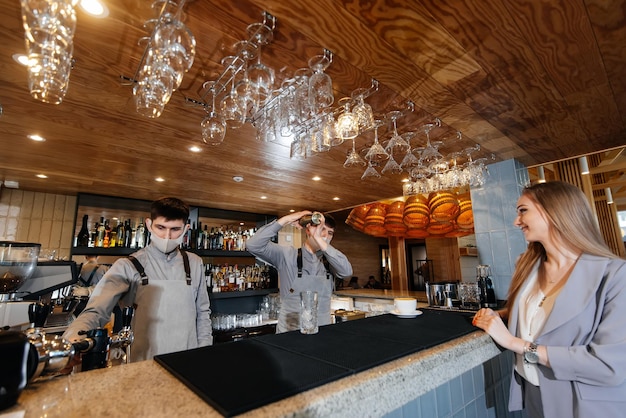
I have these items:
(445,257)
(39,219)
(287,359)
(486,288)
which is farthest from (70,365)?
(445,257)

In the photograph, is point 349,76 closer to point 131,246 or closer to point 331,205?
point 331,205

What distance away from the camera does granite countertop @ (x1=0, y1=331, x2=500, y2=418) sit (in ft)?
2.00

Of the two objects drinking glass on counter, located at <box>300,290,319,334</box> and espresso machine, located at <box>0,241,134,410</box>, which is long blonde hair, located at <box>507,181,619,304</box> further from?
espresso machine, located at <box>0,241,134,410</box>

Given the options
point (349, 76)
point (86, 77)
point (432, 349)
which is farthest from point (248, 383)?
point (86, 77)

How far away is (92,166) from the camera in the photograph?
2668 millimetres

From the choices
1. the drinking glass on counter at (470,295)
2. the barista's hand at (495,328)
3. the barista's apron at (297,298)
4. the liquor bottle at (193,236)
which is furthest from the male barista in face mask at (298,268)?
the liquor bottle at (193,236)

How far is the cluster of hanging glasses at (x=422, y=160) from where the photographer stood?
200 cm

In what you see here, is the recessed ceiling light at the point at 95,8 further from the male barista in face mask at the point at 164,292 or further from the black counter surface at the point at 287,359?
the black counter surface at the point at 287,359

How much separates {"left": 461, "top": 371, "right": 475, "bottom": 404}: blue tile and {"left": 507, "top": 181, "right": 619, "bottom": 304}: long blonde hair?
0.47 m

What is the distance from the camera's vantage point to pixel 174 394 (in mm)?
692

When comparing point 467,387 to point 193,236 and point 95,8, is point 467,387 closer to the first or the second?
point 95,8

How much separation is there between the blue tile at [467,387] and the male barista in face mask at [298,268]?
1.00 m

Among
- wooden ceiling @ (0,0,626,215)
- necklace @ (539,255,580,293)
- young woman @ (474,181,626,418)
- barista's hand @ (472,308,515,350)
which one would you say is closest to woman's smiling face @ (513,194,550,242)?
young woman @ (474,181,626,418)

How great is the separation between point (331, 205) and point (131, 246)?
259 centimetres
